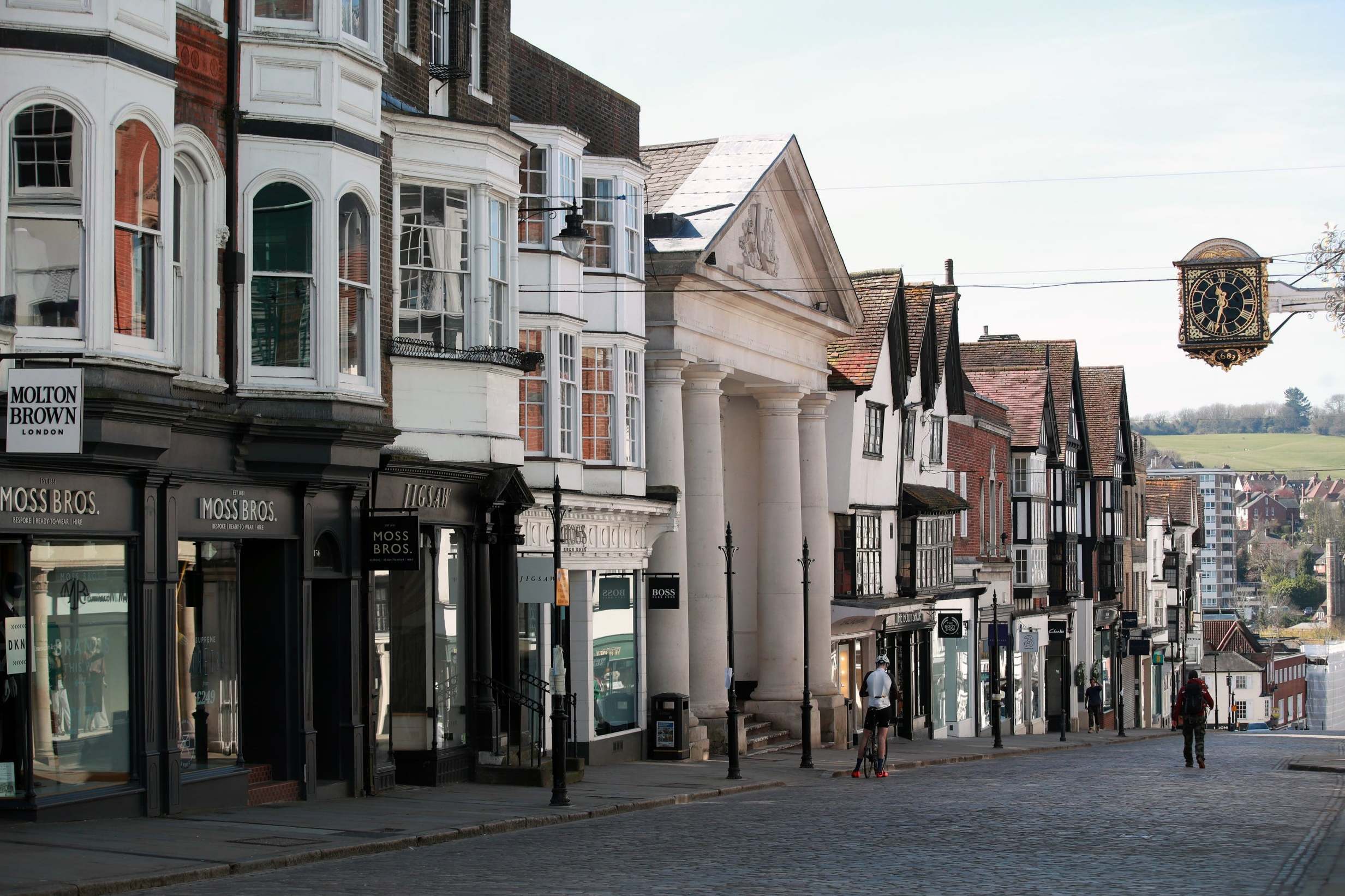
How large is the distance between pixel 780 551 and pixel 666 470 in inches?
251

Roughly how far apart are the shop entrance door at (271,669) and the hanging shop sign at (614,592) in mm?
10353

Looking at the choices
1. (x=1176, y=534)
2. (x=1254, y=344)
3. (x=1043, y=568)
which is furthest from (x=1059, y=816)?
(x=1176, y=534)

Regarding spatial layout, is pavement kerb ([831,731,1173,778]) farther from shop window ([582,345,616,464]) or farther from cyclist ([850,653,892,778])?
shop window ([582,345,616,464])

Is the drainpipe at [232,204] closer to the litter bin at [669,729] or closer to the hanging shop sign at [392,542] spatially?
the hanging shop sign at [392,542]

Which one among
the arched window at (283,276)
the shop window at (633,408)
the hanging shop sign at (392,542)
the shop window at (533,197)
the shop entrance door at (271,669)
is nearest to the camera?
the arched window at (283,276)

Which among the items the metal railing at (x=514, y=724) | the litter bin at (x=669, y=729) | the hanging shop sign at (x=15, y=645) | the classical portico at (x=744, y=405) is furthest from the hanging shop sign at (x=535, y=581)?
the hanging shop sign at (x=15, y=645)

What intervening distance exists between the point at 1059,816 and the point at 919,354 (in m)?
29.6

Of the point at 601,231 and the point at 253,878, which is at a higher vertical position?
the point at 601,231

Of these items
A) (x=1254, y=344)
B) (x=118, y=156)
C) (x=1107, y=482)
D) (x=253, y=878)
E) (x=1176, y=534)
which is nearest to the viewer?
(x=253, y=878)

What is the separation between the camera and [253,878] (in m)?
15.4

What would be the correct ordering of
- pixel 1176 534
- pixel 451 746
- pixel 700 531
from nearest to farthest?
pixel 451 746 < pixel 700 531 < pixel 1176 534

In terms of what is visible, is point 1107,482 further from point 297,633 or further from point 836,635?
point 297,633

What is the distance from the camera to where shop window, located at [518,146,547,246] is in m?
28.9

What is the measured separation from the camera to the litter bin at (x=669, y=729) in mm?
33031
